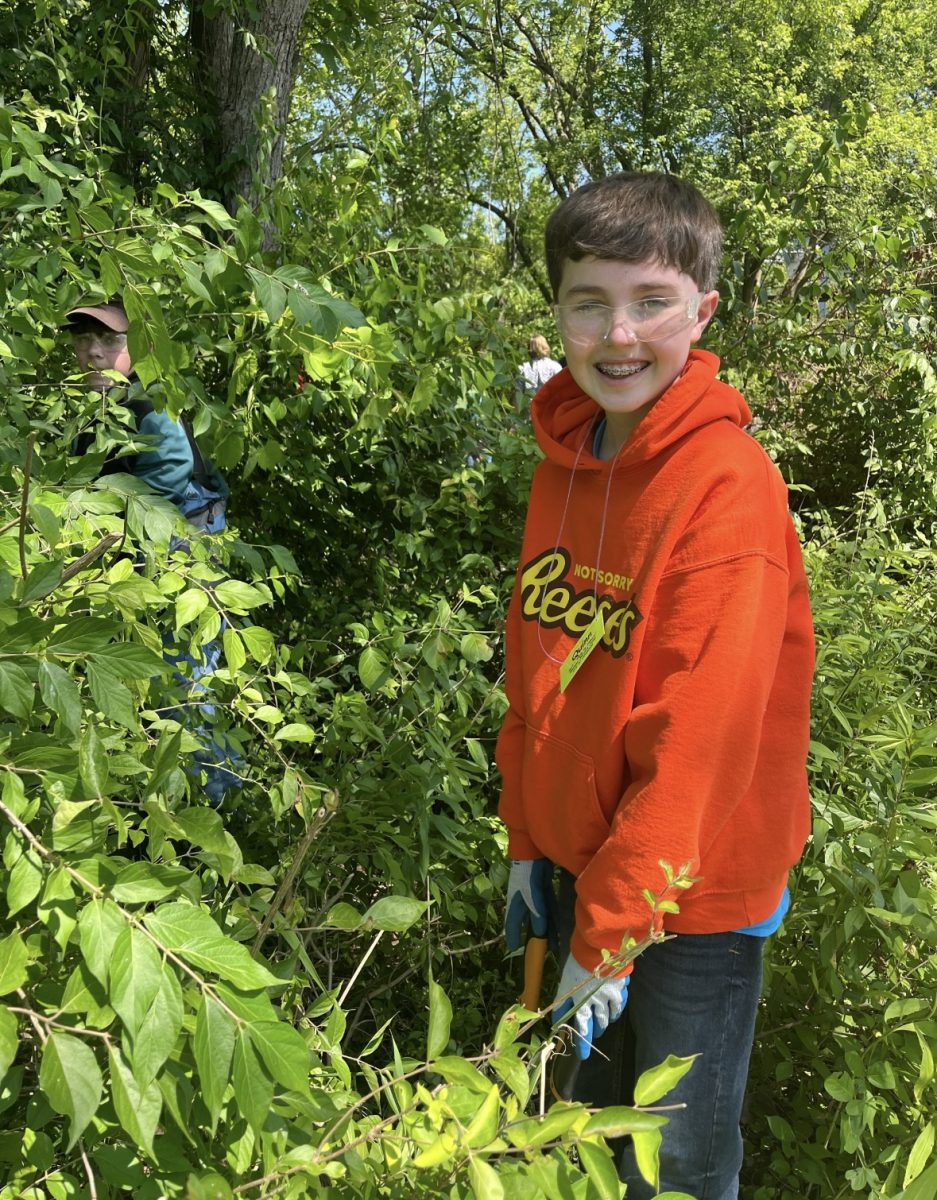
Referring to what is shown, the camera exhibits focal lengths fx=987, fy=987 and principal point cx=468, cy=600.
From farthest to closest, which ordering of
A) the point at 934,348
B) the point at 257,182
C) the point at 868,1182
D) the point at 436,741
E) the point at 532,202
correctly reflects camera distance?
the point at 532,202
the point at 934,348
the point at 257,182
the point at 436,741
the point at 868,1182

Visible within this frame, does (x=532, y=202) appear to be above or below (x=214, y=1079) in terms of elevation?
above

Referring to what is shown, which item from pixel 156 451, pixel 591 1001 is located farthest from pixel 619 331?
pixel 156 451

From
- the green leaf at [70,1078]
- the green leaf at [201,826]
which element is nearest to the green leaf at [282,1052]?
the green leaf at [70,1078]

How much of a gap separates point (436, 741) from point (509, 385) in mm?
1536

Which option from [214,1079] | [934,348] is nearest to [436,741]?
[214,1079]

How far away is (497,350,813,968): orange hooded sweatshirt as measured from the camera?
1343 mm

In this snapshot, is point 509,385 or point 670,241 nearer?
point 670,241

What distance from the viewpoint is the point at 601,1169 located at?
779mm

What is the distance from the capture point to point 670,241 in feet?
4.92

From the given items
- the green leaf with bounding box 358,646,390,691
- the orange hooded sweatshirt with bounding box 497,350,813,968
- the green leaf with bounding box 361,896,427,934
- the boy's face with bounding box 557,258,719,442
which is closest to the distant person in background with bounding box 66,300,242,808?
the green leaf with bounding box 358,646,390,691

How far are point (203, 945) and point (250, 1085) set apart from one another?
0.36 ft

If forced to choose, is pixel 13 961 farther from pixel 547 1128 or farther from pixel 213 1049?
pixel 547 1128

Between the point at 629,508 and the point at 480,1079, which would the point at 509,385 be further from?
the point at 480,1079

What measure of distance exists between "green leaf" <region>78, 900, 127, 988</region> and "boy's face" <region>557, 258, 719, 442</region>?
1068mm
